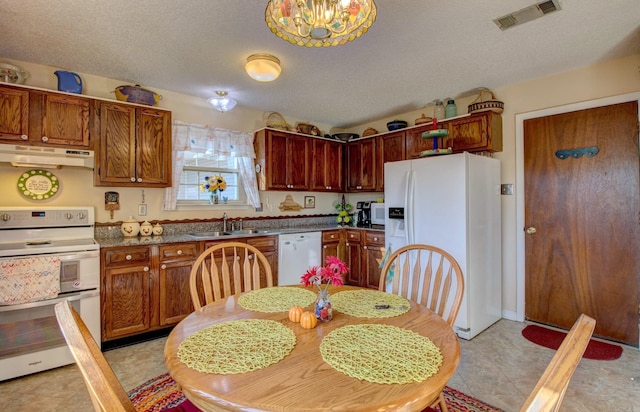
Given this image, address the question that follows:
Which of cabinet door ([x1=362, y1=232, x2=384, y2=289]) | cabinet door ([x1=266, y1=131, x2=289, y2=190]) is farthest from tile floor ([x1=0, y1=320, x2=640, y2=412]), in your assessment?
cabinet door ([x1=266, y1=131, x2=289, y2=190])

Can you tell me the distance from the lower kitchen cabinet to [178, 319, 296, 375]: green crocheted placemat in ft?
6.28

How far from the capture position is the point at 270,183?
4.00 m

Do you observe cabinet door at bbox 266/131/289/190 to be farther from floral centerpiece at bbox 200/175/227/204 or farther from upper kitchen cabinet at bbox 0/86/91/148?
upper kitchen cabinet at bbox 0/86/91/148

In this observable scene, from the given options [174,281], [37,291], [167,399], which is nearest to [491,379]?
[167,399]

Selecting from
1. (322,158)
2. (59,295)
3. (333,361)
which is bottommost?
(59,295)

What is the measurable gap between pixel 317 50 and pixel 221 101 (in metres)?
1.42

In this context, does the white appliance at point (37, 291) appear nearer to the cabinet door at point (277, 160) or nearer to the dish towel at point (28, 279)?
the dish towel at point (28, 279)

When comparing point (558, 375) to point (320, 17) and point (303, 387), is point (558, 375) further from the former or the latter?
point (320, 17)

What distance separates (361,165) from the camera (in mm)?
4609

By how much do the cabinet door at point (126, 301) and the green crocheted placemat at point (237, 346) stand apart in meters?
1.92

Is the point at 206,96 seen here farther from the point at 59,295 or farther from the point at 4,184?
the point at 59,295

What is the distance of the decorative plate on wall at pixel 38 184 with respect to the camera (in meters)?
2.73

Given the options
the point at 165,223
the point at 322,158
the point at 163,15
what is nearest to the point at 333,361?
the point at 163,15

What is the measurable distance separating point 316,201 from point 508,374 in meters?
3.20
